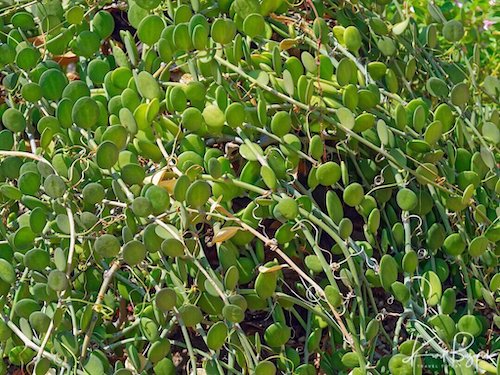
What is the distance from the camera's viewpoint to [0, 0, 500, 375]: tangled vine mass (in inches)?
39.0

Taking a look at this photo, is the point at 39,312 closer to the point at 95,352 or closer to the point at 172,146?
the point at 95,352

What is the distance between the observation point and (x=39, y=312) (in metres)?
0.98

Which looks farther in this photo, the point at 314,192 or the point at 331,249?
the point at 314,192

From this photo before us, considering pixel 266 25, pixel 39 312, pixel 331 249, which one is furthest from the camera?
pixel 266 25

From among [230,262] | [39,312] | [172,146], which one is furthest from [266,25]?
[39,312]

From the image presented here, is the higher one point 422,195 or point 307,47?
point 307,47

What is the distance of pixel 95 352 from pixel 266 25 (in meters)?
0.52

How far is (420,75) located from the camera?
1291 millimetres

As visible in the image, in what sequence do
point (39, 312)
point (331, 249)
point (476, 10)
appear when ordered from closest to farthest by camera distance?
point (39, 312)
point (331, 249)
point (476, 10)

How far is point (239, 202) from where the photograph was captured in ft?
3.85

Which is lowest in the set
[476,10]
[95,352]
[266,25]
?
[476,10]

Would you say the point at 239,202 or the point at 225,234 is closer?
the point at 225,234

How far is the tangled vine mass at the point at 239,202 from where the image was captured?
992 millimetres

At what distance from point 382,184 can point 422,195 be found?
5 cm
